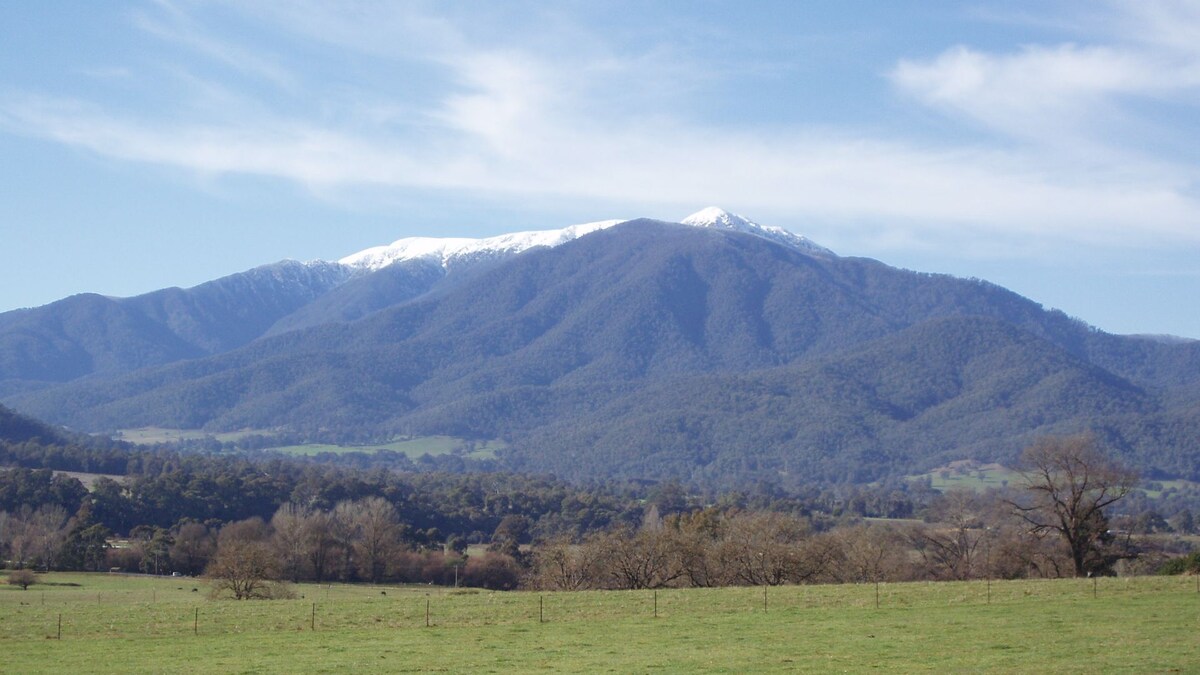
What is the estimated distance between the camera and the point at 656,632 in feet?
111

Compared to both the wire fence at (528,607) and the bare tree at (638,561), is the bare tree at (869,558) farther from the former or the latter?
the wire fence at (528,607)

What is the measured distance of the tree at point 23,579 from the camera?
210 ft

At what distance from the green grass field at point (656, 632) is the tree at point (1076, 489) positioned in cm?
1130

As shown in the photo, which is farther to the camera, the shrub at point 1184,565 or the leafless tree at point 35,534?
the leafless tree at point 35,534

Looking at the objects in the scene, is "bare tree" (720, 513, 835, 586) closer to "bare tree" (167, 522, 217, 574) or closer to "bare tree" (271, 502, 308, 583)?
"bare tree" (271, 502, 308, 583)

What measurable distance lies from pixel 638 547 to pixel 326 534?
2847cm

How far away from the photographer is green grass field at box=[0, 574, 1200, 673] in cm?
2800

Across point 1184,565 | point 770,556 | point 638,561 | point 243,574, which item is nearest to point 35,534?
point 243,574

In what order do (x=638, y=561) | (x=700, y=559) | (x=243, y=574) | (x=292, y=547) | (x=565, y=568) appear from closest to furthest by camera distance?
1. (x=243, y=574)
2. (x=638, y=561)
3. (x=700, y=559)
4. (x=565, y=568)
5. (x=292, y=547)

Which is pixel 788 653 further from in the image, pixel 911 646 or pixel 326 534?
pixel 326 534

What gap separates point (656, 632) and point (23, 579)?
44893mm

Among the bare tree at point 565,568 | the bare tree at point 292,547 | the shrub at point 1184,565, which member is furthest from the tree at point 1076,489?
→ the bare tree at point 292,547

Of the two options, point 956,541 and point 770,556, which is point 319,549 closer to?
point 770,556

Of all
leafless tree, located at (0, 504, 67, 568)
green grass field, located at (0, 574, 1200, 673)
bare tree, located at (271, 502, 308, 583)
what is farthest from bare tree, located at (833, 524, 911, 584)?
leafless tree, located at (0, 504, 67, 568)
